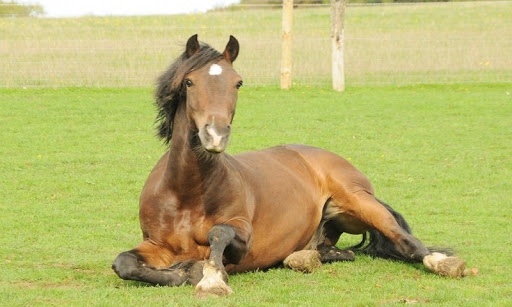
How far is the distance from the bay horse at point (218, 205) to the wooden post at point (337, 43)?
14556 mm

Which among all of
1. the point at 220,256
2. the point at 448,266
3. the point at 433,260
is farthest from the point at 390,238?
the point at 220,256

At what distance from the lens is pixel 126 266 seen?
17.9ft

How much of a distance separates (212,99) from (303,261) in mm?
1895

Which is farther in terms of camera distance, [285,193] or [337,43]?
[337,43]

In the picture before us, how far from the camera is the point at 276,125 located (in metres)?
16.0

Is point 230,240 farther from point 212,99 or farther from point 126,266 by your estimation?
point 212,99

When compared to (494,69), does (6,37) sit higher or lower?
higher

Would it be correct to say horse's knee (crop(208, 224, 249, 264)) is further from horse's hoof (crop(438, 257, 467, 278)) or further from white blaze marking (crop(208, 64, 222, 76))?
horse's hoof (crop(438, 257, 467, 278))

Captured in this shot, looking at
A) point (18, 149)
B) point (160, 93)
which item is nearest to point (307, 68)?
point (18, 149)

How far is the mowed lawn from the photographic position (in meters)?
5.66

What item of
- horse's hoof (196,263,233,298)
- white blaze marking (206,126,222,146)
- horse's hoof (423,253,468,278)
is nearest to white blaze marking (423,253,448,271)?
horse's hoof (423,253,468,278)

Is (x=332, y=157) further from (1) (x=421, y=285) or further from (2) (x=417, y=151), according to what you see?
(2) (x=417, y=151)

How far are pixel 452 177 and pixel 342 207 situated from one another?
16.4 feet

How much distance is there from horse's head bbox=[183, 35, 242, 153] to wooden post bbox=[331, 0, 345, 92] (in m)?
15.9
